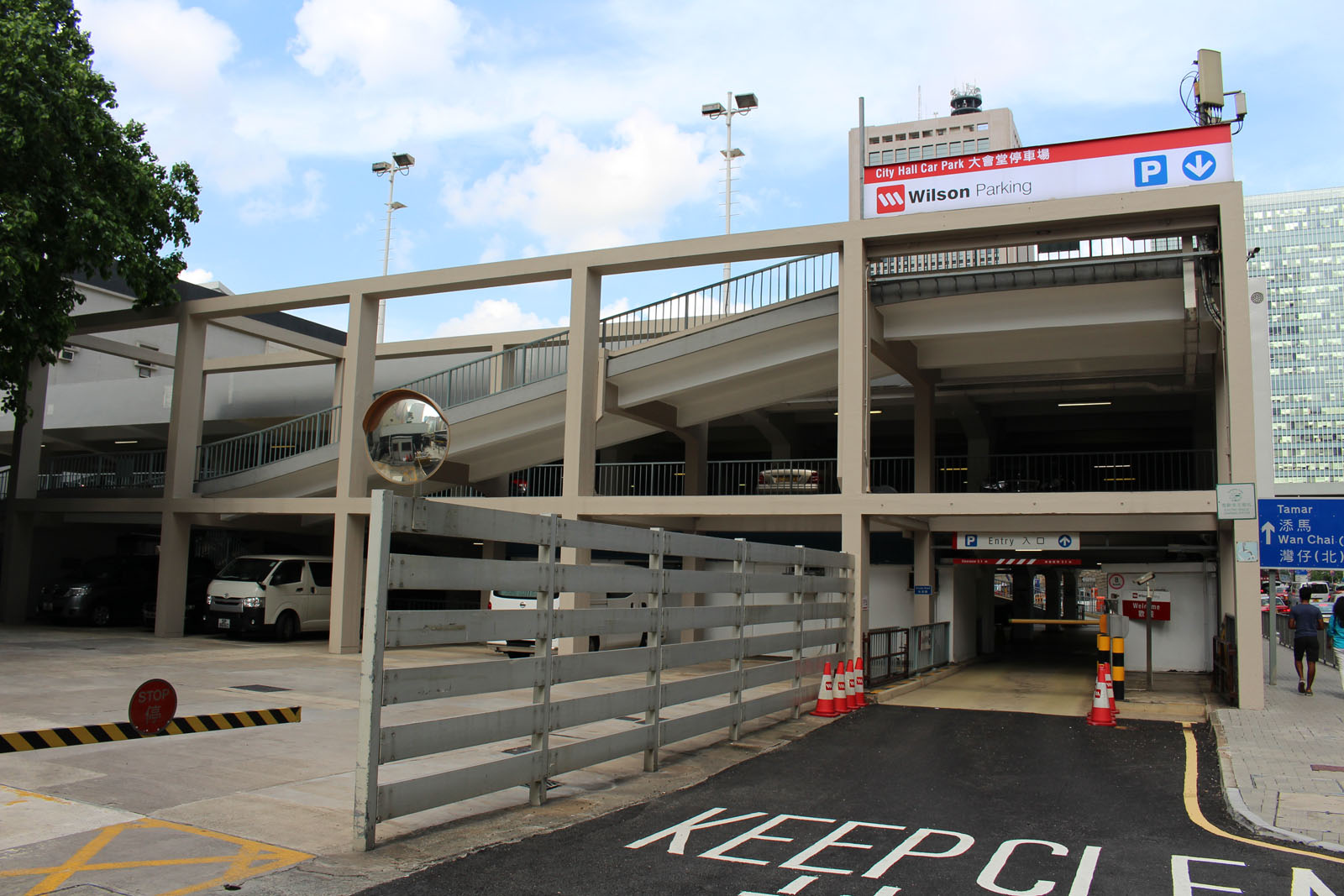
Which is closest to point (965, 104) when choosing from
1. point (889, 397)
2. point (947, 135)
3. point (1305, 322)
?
point (947, 135)

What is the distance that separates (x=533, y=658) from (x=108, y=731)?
2.63 metres

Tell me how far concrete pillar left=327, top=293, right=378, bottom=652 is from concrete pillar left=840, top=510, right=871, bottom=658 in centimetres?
964

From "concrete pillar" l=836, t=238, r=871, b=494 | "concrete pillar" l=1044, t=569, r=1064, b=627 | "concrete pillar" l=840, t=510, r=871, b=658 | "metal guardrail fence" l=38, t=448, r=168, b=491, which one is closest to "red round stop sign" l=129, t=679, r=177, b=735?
"concrete pillar" l=840, t=510, r=871, b=658

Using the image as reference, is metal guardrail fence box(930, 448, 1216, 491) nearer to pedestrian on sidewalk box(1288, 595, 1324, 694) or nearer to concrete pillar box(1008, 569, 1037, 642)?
concrete pillar box(1008, 569, 1037, 642)

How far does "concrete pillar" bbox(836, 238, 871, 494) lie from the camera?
15.1m

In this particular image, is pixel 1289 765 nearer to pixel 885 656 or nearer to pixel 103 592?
pixel 885 656

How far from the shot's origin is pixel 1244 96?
1525 centimetres

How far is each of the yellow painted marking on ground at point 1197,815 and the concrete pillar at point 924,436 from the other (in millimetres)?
9150

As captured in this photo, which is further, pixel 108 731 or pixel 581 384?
pixel 581 384

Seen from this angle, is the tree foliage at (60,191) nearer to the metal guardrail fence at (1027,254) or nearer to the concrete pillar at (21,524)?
the concrete pillar at (21,524)

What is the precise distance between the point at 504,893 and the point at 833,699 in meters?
7.96

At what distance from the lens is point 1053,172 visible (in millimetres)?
14883

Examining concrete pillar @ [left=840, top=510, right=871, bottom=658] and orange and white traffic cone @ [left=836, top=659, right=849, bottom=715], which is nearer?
orange and white traffic cone @ [left=836, top=659, right=849, bottom=715]

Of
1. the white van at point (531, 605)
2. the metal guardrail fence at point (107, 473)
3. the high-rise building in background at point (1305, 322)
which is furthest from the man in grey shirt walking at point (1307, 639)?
the high-rise building in background at point (1305, 322)
